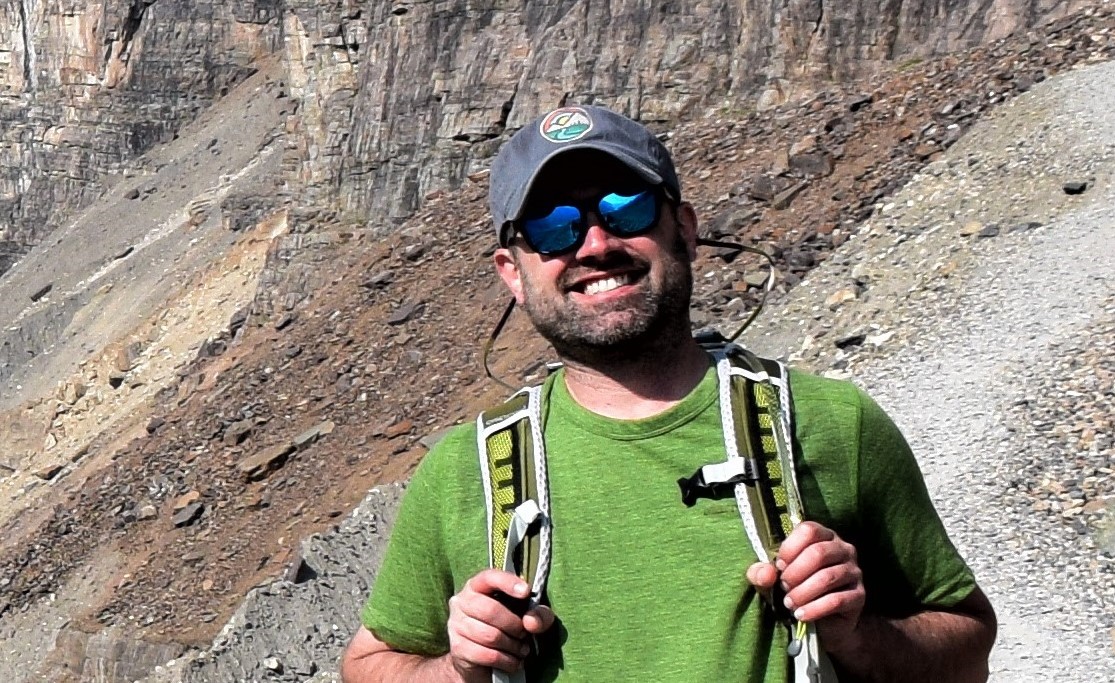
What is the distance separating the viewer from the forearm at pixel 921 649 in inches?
112

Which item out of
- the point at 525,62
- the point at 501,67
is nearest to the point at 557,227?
the point at 525,62

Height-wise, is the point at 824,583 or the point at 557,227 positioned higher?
the point at 557,227

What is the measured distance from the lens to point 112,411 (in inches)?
1152

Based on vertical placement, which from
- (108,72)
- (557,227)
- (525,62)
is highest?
(557,227)

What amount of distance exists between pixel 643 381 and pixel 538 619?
503 mm

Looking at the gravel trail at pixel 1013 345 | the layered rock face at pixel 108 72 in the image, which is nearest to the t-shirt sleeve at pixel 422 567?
the gravel trail at pixel 1013 345

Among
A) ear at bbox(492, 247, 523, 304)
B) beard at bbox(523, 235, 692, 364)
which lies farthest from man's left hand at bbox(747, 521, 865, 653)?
ear at bbox(492, 247, 523, 304)

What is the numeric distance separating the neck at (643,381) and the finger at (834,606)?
0.49 meters

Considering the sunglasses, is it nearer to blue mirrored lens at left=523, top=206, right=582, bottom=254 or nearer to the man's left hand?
blue mirrored lens at left=523, top=206, right=582, bottom=254

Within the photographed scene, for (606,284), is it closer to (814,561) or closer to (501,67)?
(814,561)

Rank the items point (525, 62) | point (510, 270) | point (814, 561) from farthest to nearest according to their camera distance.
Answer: point (525, 62), point (510, 270), point (814, 561)

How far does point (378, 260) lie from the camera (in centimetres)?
2292

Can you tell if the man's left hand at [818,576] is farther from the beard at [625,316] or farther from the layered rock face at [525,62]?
the layered rock face at [525,62]

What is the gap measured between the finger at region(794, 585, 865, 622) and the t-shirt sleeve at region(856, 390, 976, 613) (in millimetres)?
283
